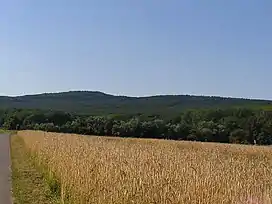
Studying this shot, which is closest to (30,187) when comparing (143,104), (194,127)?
(194,127)

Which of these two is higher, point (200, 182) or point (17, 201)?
point (200, 182)

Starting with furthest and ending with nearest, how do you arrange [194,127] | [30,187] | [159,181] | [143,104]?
[143,104] → [194,127] → [30,187] → [159,181]

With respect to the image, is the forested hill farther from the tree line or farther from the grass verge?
the grass verge

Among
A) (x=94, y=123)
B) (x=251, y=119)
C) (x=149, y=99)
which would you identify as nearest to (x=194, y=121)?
(x=251, y=119)

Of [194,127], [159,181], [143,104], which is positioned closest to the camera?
[159,181]

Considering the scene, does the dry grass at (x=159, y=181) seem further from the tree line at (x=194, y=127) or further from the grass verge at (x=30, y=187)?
the tree line at (x=194, y=127)

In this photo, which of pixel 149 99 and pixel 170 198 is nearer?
pixel 170 198

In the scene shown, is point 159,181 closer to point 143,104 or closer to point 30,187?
point 30,187

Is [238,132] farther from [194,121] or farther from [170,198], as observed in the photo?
[170,198]

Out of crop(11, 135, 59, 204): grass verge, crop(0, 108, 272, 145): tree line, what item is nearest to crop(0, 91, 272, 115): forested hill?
crop(0, 108, 272, 145): tree line

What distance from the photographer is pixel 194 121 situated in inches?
3511

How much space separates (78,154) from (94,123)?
236ft

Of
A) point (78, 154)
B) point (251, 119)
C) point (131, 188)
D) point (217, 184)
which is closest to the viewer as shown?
point (217, 184)

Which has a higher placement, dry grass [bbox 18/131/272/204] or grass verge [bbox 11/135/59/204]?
dry grass [bbox 18/131/272/204]
